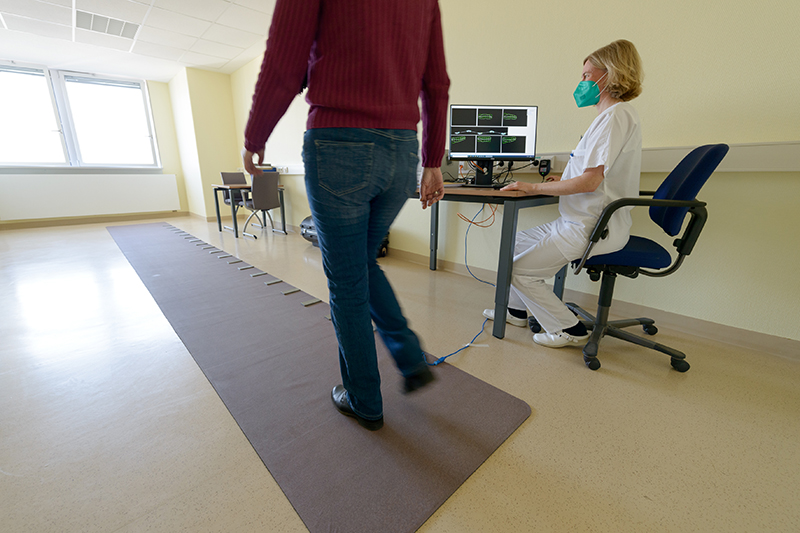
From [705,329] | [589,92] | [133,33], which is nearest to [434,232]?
[589,92]

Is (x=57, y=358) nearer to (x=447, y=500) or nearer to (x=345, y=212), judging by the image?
(x=345, y=212)

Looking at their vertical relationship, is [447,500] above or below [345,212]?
below

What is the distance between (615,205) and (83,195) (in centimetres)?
728

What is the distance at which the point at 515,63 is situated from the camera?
7.39 feet

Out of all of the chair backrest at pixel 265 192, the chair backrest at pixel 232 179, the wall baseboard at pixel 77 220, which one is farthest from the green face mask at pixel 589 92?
the wall baseboard at pixel 77 220

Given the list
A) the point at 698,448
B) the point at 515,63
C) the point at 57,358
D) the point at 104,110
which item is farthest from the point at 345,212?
the point at 104,110

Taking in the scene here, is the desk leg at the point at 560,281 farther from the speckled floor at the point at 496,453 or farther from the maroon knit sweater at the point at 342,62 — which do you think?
the maroon knit sweater at the point at 342,62

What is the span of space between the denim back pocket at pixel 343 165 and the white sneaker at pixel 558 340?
4.19 feet

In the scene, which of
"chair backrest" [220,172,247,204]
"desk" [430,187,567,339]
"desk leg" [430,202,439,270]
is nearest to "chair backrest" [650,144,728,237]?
"desk" [430,187,567,339]

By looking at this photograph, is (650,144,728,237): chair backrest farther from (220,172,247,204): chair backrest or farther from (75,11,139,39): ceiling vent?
(75,11,139,39): ceiling vent

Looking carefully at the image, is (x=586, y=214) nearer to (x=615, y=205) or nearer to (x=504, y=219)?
(x=615, y=205)

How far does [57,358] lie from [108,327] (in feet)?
1.08

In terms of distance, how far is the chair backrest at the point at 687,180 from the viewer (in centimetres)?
123

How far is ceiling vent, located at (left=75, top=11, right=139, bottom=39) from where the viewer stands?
11.9 ft
